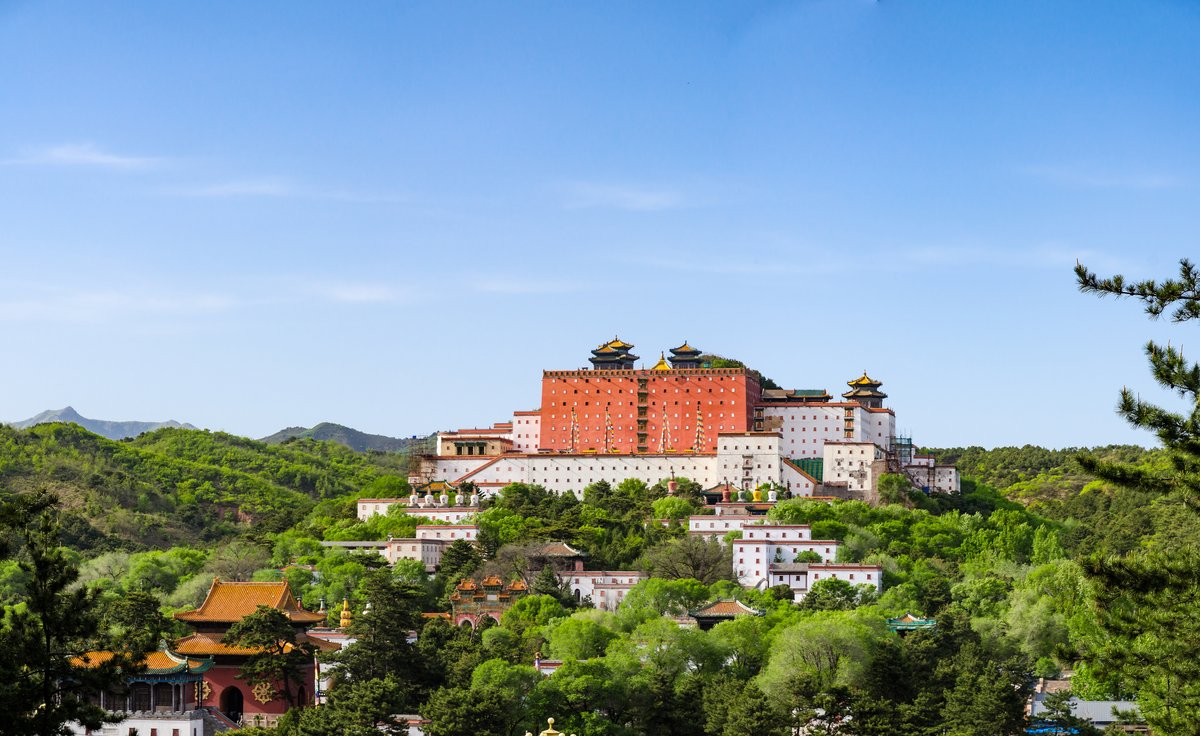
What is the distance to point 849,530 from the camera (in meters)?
75.4

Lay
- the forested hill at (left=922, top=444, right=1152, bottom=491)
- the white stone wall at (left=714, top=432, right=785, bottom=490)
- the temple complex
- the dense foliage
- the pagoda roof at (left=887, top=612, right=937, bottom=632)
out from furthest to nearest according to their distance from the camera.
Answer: the forested hill at (left=922, top=444, right=1152, bottom=491) → the white stone wall at (left=714, top=432, right=785, bottom=490) → the temple complex → the pagoda roof at (left=887, top=612, right=937, bottom=632) → the dense foliage

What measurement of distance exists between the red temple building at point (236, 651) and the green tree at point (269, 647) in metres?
0.18

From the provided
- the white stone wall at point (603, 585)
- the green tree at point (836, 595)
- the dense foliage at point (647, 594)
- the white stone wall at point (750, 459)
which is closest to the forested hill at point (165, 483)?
the dense foliage at point (647, 594)

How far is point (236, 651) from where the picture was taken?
169 ft

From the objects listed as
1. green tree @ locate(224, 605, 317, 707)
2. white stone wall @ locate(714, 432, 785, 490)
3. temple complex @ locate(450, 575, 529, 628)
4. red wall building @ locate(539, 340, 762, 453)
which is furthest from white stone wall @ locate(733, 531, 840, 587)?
green tree @ locate(224, 605, 317, 707)

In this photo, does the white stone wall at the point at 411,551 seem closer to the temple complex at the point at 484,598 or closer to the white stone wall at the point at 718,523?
the temple complex at the point at 484,598

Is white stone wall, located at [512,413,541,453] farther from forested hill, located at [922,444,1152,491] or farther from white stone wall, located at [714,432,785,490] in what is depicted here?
forested hill, located at [922,444,1152,491]

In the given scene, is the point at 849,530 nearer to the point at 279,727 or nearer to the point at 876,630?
the point at 876,630

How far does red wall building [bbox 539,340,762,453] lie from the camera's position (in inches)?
3442

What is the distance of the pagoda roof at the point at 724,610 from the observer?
63.2 meters

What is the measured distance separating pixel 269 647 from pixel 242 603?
265 centimetres

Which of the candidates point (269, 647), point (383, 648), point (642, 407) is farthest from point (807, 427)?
point (269, 647)

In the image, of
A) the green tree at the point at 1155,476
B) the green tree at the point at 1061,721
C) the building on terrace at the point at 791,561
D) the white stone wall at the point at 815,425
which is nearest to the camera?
the green tree at the point at 1155,476

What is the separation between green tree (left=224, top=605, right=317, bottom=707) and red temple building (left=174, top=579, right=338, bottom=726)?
0.18 m
